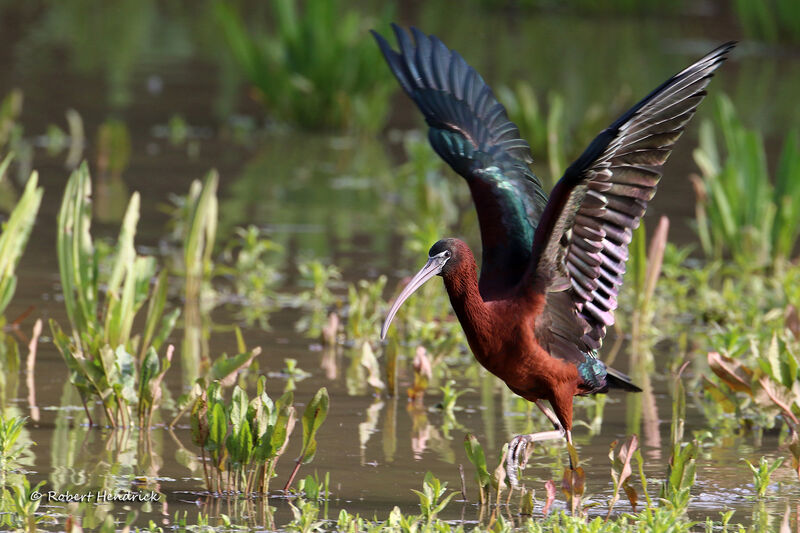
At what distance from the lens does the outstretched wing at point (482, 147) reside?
4899 mm

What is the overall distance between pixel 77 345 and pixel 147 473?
1152 mm

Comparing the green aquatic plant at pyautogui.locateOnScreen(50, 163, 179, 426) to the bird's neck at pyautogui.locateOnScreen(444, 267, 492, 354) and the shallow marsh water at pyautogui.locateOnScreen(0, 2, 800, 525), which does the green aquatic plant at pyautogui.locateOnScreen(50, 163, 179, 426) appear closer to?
the shallow marsh water at pyautogui.locateOnScreen(0, 2, 800, 525)

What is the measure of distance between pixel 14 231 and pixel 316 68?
24.0 ft

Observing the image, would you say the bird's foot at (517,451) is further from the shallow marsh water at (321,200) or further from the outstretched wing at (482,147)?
the outstretched wing at (482,147)

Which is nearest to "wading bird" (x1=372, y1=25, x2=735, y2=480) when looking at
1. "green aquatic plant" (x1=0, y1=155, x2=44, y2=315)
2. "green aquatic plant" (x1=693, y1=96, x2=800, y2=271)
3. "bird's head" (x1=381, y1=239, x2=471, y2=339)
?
"bird's head" (x1=381, y1=239, x2=471, y2=339)

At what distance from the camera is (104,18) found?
20.4 meters

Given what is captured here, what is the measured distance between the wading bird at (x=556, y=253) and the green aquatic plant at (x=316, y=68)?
7.24 metres

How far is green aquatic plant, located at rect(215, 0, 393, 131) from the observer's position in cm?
1239

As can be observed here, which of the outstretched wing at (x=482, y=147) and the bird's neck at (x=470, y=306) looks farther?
the outstretched wing at (x=482, y=147)

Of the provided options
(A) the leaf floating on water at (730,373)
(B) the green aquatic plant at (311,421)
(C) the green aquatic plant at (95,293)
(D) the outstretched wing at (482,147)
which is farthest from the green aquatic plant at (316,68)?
(B) the green aquatic plant at (311,421)

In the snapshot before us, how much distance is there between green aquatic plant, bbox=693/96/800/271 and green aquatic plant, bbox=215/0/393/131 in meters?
5.25

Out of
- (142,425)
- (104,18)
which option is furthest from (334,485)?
(104,18)

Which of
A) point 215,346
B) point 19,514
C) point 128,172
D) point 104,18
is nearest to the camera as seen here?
point 19,514

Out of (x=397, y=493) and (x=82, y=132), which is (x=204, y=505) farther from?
(x=82, y=132)
